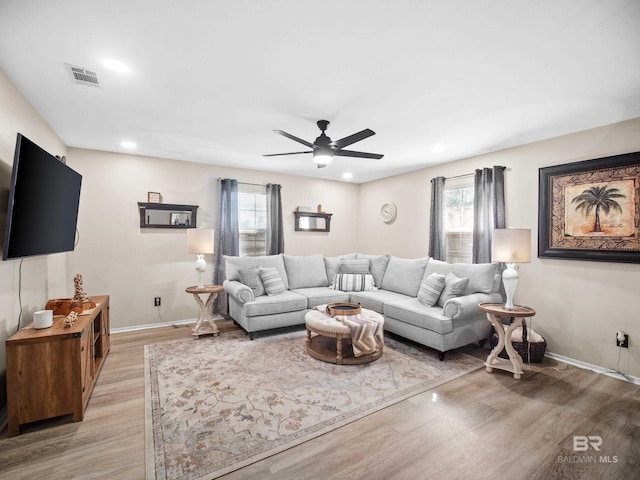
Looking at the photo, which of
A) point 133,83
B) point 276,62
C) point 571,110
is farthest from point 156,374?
point 571,110

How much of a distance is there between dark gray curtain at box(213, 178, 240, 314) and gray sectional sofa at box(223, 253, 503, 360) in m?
0.38

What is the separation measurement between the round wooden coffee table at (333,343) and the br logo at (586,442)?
1.69 meters

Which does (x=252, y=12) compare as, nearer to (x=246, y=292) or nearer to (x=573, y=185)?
(x=246, y=292)

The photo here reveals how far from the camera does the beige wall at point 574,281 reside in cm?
298

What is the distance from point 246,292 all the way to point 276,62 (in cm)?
276

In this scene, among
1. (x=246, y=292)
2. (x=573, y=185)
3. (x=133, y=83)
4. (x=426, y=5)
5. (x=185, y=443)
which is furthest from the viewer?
(x=246, y=292)

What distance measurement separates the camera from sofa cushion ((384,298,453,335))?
328 cm

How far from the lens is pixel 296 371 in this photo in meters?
3.02

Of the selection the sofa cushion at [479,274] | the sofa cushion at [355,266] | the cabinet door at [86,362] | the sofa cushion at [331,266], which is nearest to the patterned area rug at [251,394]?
the cabinet door at [86,362]

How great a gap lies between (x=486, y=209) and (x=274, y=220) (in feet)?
11.1

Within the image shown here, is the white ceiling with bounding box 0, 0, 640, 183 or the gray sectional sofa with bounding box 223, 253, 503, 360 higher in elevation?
the white ceiling with bounding box 0, 0, 640, 183

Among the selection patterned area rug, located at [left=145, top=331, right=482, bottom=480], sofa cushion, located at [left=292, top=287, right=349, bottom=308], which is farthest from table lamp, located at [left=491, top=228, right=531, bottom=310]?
sofa cushion, located at [left=292, top=287, right=349, bottom=308]

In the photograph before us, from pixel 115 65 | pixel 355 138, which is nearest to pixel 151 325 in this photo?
pixel 115 65

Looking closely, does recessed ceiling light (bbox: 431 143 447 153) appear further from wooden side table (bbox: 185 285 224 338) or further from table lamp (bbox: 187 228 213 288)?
wooden side table (bbox: 185 285 224 338)
